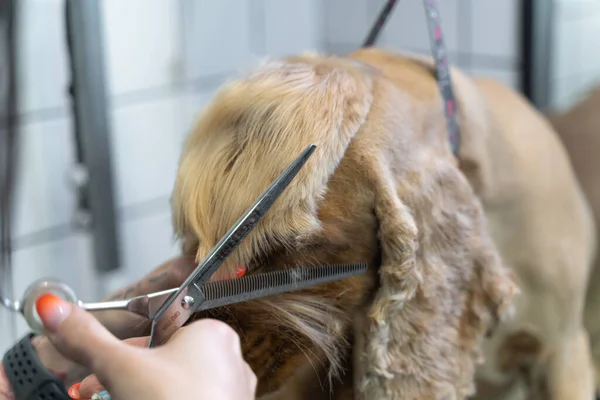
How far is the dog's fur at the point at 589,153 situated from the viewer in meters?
1.12

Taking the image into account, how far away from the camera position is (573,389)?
2.98ft

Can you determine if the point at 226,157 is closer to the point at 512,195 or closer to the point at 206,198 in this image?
the point at 206,198

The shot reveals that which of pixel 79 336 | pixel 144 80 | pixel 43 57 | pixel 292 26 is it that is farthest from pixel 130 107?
pixel 79 336

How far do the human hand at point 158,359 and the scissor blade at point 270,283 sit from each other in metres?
0.09

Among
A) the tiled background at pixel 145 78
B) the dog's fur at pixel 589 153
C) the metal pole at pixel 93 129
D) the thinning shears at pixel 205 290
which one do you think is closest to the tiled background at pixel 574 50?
the tiled background at pixel 145 78

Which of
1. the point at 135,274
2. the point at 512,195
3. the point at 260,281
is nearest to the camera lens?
the point at 260,281

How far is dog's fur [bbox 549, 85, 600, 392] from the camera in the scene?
1122mm

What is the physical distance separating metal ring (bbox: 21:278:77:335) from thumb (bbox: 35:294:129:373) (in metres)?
0.02

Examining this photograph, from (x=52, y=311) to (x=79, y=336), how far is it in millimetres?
35

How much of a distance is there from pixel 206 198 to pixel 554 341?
0.55m

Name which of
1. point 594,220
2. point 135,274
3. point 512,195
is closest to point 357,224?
point 512,195

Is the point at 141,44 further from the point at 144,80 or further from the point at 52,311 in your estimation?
the point at 52,311

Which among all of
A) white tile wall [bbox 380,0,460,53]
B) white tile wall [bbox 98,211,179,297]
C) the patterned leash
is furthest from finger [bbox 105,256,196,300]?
white tile wall [bbox 380,0,460,53]

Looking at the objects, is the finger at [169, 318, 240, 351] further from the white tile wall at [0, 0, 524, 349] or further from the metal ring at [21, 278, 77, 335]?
the white tile wall at [0, 0, 524, 349]
